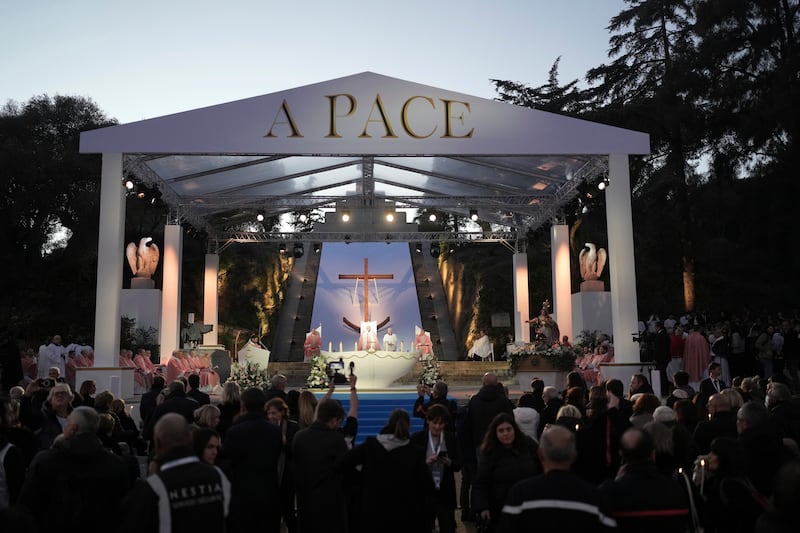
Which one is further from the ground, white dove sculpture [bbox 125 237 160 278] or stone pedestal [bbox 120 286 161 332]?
white dove sculpture [bbox 125 237 160 278]

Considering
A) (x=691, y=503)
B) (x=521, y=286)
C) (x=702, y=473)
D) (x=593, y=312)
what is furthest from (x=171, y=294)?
(x=702, y=473)

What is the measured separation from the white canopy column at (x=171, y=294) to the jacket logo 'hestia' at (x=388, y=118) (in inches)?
250

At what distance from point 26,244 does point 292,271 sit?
10032 mm

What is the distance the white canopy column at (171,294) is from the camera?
19.4 m

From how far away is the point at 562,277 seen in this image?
2005 centimetres

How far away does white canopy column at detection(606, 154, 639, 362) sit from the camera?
14.6 m

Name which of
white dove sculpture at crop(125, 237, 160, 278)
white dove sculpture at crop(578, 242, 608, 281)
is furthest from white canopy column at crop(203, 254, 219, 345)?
white dove sculpture at crop(578, 242, 608, 281)

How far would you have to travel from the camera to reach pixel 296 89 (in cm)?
1488

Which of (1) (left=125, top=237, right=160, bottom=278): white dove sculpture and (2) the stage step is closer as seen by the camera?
(1) (left=125, top=237, right=160, bottom=278): white dove sculpture

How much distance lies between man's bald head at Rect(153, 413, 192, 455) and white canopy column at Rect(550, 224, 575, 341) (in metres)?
17.2

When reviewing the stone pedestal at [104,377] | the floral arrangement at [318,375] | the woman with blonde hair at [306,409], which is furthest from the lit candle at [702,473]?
the floral arrangement at [318,375]

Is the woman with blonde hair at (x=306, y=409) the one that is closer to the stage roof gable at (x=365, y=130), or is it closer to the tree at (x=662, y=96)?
the stage roof gable at (x=365, y=130)

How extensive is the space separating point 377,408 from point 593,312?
6.93 meters

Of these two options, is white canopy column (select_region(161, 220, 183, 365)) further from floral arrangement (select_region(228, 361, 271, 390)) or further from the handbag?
the handbag
